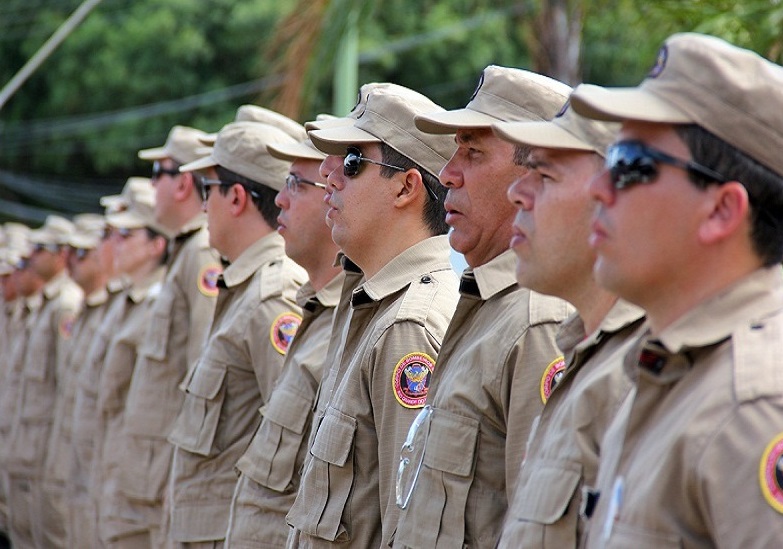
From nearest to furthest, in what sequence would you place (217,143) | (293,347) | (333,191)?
(333,191)
(293,347)
(217,143)

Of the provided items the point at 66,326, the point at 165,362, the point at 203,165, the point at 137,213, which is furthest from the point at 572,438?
the point at 66,326

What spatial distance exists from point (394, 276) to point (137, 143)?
70.0 feet

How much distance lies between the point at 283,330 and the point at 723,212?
3.32 m

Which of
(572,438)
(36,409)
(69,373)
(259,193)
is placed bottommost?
(572,438)

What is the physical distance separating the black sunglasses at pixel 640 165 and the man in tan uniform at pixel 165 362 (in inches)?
176

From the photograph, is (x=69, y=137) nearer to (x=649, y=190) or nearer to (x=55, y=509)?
(x=55, y=509)

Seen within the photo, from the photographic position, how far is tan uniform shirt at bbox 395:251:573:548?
339 cm

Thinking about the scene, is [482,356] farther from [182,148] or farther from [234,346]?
[182,148]

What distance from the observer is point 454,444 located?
3484mm

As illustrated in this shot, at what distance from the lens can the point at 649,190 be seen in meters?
2.49

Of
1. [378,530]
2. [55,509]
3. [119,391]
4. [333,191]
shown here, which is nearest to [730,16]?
[333,191]

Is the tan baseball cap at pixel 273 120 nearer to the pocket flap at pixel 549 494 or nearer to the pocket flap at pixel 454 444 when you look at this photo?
the pocket flap at pixel 454 444

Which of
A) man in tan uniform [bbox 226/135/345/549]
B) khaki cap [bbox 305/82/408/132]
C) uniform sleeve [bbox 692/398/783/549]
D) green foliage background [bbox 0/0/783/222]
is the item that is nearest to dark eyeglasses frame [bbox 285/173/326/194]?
man in tan uniform [bbox 226/135/345/549]

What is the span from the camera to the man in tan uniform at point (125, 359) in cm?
741
